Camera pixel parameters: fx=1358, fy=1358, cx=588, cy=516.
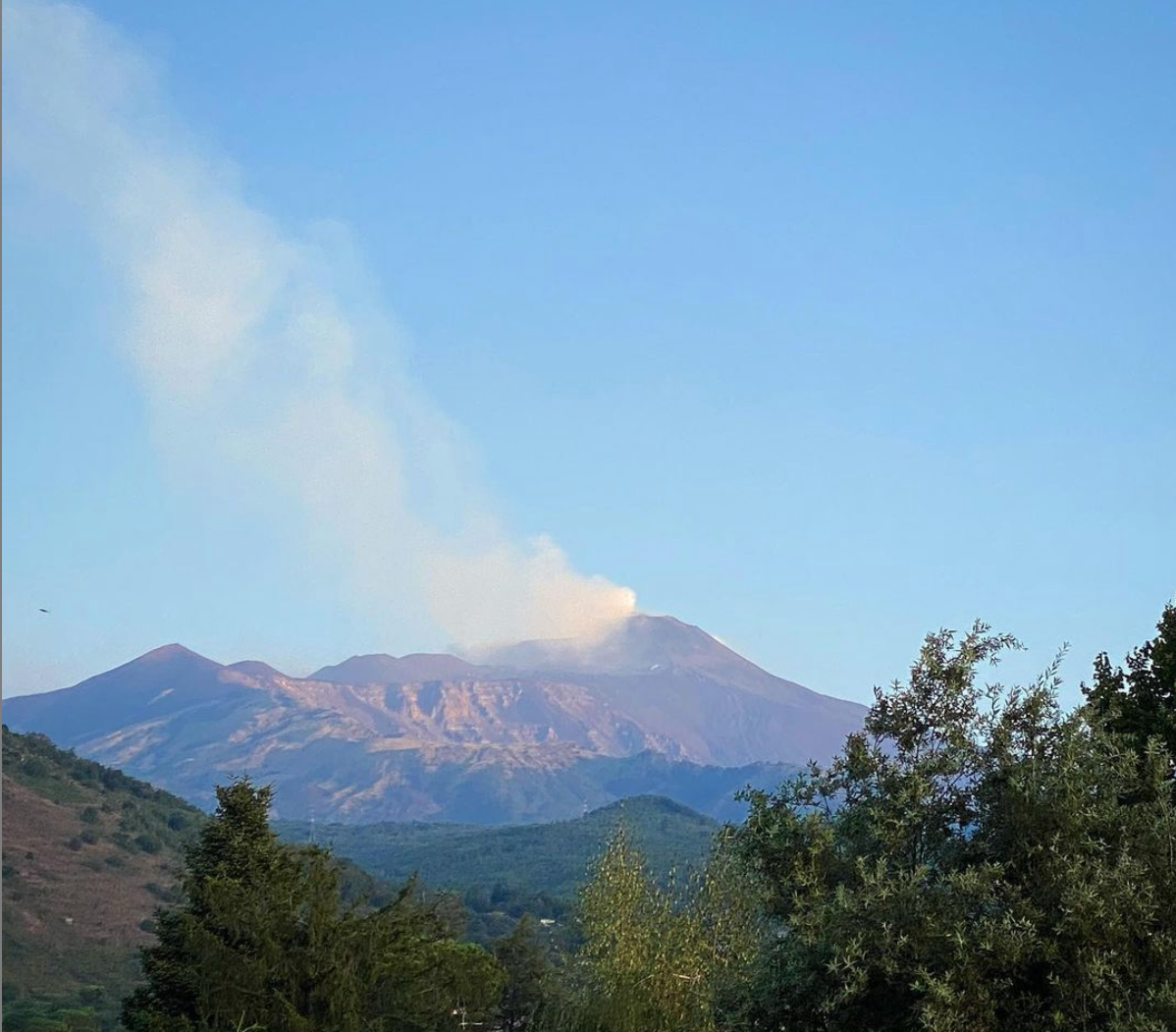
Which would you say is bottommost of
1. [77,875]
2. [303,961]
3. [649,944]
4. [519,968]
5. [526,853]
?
[77,875]

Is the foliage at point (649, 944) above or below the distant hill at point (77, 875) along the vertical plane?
above

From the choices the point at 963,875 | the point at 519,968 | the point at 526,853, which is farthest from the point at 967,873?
the point at 526,853

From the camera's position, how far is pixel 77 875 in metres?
79.6

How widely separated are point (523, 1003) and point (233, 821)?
74.2 ft

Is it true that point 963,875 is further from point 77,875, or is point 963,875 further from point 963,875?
point 77,875

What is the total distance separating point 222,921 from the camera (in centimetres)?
2380

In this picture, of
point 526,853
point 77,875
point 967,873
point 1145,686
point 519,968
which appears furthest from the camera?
point 526,853

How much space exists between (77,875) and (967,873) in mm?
77039

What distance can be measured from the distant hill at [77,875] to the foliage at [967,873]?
42.4 m

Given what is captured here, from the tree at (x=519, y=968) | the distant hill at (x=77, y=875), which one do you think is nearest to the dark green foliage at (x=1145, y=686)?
the tree at (x=519, y=968)

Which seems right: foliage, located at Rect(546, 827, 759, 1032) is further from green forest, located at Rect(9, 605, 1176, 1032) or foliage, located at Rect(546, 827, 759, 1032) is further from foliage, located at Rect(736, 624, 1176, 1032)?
foliage, located at Rect(736, 624, 1176, 1032)

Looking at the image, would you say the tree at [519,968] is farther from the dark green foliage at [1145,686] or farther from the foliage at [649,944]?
the dark green foliage at [1145,686]

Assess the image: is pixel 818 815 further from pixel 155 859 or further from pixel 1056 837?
pixel 155 859

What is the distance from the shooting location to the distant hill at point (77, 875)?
64.1 metres
